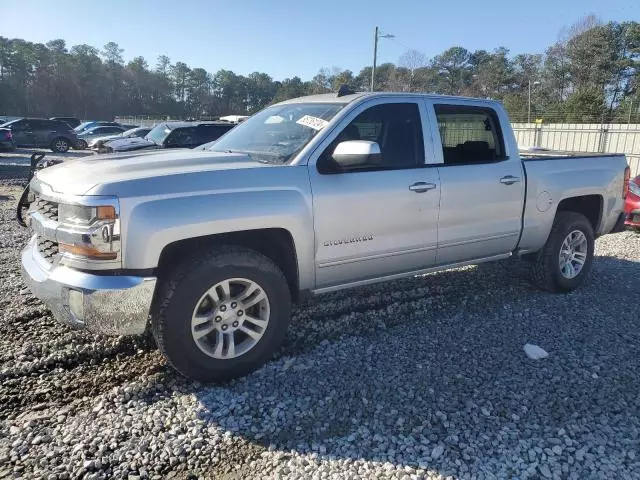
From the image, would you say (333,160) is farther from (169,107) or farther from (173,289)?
(169,107)

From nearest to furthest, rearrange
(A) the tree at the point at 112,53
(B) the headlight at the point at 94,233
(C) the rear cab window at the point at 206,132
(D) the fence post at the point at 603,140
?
(B) the headlight at the point at 94,233, (C) the rear cab window at the point at 206,132, (D) the fence post at the point at 603,140, (A) the tree at the point at 112,53

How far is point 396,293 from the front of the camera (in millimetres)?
5176

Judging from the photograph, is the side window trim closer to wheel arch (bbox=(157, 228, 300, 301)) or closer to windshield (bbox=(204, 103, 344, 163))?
windshield (bbox=(204, 103, 344, 163))

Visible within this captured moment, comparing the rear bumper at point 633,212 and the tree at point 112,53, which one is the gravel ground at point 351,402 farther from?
the tree at point 112,53

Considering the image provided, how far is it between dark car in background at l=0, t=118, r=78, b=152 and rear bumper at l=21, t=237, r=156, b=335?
25.4m

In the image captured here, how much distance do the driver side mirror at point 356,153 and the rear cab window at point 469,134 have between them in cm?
101

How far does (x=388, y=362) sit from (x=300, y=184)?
1.43 metres

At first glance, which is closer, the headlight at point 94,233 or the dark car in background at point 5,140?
the headlight at point 94,233

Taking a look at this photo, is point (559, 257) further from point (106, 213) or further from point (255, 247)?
point (106, 213)

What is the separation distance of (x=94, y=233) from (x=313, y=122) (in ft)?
6.04

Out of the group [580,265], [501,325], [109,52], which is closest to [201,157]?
[501,325]

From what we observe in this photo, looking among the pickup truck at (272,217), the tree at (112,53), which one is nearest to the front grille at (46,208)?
the pickup truck at (272,217)

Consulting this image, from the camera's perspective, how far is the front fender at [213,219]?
2.99 metres

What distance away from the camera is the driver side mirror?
3.50 metres
